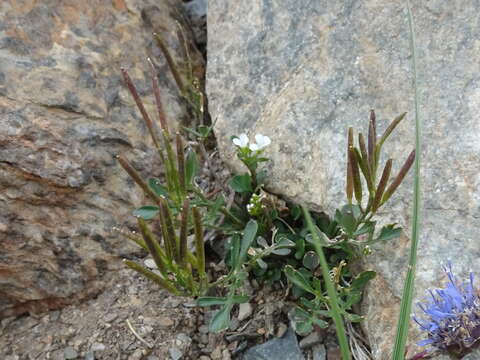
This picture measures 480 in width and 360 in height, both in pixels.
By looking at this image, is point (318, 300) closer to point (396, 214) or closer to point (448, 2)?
point (396, 214)

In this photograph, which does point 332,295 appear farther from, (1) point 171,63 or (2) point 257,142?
(1) point 171,63

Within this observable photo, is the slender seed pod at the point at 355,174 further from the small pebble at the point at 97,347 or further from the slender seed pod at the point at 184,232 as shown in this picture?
the small pebble at the point at 97,347

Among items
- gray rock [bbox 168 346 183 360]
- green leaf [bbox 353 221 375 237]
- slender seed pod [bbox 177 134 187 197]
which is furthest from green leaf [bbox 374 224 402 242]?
gray rock [bbox 168 346 183 360]

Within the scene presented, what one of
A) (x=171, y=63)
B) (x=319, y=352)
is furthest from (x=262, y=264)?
(x=171, y=63)

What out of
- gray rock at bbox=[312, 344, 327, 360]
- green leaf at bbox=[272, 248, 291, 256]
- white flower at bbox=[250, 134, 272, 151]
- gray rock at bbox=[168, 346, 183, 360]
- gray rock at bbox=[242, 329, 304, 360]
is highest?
white flower at bbox=[250, 134, 272, 151]

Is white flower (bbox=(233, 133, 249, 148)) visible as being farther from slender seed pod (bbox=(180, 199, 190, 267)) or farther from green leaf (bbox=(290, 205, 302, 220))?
slender seed pod (bbox=(180, 199, 190, 267))

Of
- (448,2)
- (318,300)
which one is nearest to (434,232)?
(318,300)
